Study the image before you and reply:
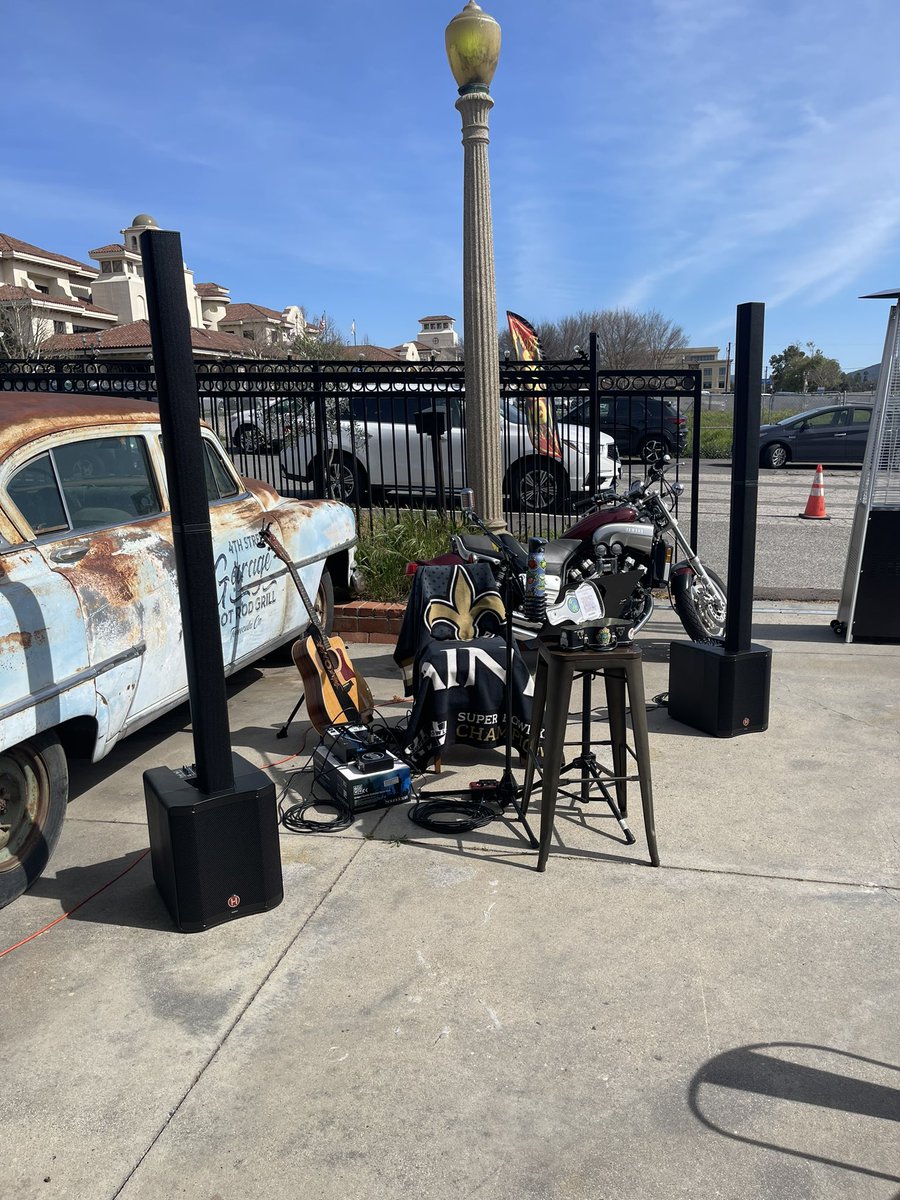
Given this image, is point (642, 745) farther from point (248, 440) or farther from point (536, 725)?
point (248, 440)

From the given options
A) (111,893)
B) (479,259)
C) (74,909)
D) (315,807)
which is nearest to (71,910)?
(74,909)

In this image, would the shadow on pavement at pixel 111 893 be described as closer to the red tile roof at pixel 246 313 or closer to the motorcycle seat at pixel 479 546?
the motorcycle seat at pixel 479 546

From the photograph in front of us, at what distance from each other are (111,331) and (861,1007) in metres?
48.6

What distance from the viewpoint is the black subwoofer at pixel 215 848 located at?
305 cm

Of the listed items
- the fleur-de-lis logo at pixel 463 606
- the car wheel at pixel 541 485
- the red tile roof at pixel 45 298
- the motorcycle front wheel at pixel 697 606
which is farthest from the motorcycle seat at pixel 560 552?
the red tile roof at pixel 45 298

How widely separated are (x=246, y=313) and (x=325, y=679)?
2444 inches

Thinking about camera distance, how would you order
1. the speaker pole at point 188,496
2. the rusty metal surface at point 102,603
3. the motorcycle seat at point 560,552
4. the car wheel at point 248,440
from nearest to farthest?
the speaker pole at point 188,496, the rusty metal surface at point 102,603, the motorcycle seat at point 560,552, the car wheel at point 248,440

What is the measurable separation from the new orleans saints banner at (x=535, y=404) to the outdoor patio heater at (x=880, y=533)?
261 cm

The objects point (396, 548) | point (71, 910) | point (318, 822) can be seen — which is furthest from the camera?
point (396, 548)

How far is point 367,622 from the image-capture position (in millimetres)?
7023

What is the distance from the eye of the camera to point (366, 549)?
752cm

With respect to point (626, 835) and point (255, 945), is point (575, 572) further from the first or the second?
point (255, 945)

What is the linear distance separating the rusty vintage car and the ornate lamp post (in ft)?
8.08

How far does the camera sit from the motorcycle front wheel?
6.22m
